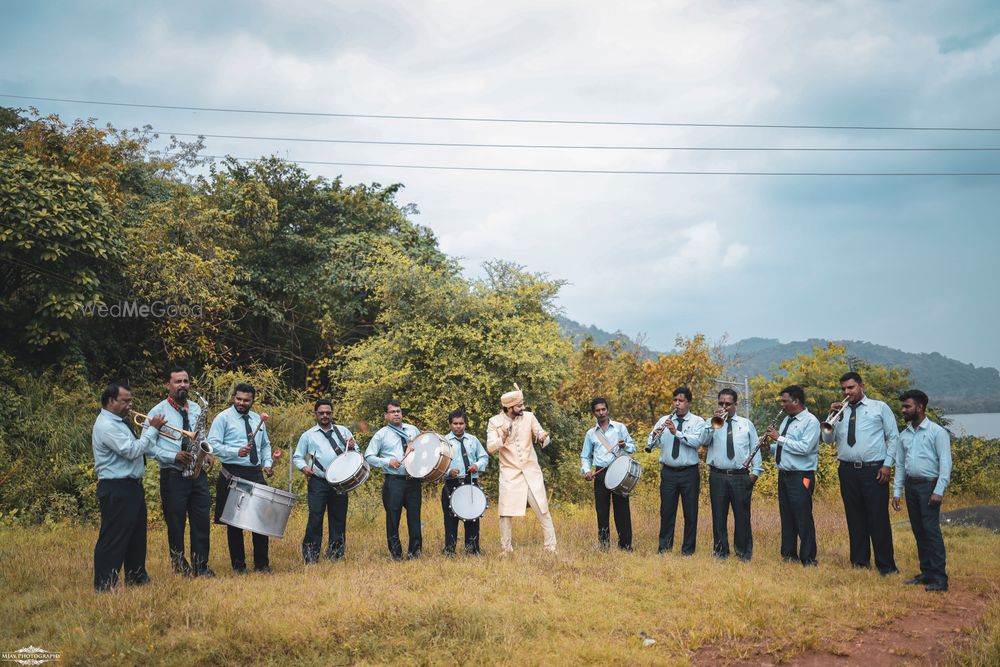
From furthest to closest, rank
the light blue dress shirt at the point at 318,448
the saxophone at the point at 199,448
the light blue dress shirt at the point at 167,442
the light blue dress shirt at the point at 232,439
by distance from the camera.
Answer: the light blue dress shirt at the point at 318,448
the light blue dress shirt at the point at 232,439
the light blue dress shirt at the point at 167,442
the saxophone at the point at 199,448

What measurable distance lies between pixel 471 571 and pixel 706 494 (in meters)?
9.69

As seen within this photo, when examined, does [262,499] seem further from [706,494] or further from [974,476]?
[974,476]

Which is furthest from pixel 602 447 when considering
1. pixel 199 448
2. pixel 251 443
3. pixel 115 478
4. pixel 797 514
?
pixel 115 478

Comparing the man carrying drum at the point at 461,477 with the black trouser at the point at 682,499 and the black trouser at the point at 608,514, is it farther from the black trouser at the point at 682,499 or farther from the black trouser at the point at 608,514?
the black trouser at the point at 682,499

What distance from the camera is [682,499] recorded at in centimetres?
1021

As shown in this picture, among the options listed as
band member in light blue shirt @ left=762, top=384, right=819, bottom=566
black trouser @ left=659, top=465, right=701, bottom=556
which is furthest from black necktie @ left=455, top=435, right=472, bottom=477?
band member in light blue shirt @ left=762, top=384, right=819, bottom=566

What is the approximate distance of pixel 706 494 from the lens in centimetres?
1706

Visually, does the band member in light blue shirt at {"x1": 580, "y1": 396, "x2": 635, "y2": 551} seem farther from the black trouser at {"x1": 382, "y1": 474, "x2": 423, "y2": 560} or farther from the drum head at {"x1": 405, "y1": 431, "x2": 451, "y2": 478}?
the black trouser at {"x1": 382, "y1": 474, "x2": 423, "y2": 560}

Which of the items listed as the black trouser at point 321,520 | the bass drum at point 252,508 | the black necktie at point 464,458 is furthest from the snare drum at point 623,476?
the bass drum at point 252,508

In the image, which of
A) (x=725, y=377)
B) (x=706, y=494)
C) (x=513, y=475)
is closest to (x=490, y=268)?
(x=706, y=494)

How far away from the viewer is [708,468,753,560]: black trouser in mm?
9977

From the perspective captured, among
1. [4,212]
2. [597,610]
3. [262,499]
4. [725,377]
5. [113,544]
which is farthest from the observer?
[725,377]

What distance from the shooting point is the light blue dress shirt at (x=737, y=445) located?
10039 millimetres

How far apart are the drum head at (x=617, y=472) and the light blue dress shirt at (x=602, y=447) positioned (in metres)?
0.20
